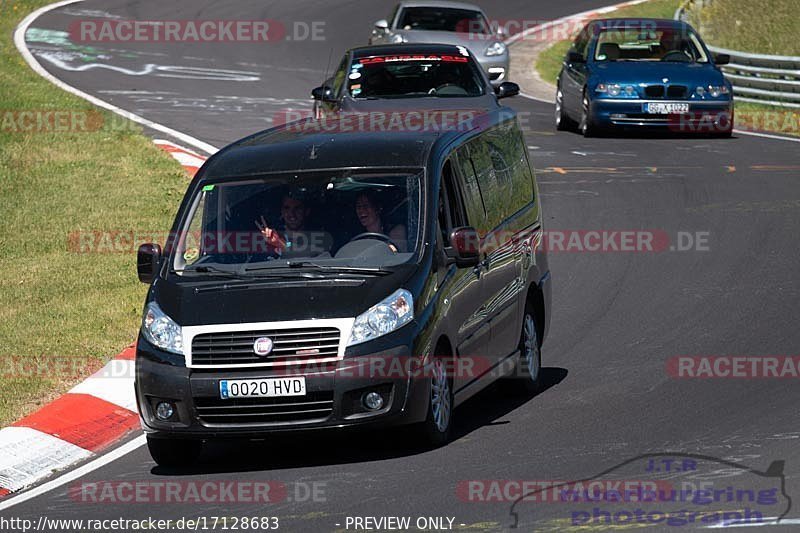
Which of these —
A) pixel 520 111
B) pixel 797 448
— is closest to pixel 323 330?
pixel 797 448

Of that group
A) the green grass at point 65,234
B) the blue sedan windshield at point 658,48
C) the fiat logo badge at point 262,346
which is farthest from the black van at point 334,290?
the blue sedan windshield at point 658,48

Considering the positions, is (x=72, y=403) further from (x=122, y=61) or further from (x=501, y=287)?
(x=122, y=61)

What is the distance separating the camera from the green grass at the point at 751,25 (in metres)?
35.8

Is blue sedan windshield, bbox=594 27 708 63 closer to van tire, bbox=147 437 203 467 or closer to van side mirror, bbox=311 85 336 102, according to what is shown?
van side mirror, bbox=311 85 336 102

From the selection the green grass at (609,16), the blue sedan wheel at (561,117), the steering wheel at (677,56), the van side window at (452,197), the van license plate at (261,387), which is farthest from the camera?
the green grass at (609,16)

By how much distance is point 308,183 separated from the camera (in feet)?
33.5

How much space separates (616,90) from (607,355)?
11926 millimetres

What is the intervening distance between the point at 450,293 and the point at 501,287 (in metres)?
1.00

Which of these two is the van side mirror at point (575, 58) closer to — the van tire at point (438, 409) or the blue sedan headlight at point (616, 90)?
the blue sedan headlight at point (616, 90)

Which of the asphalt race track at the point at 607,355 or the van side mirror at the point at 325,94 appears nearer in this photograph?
the asphalt race track at the point at 607,355

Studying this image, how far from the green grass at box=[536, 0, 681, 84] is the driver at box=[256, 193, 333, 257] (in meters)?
23.1

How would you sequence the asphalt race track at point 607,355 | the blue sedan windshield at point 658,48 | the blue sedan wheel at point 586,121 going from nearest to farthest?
1. the asphalt race track at point 607,355
2. the blue sedan wheel at point 586,121
3. the blue sedan windshield at point 658,48

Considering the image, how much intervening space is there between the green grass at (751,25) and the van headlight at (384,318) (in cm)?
2669

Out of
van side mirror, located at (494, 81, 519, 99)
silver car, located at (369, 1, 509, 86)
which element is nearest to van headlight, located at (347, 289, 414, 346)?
van side mirror, located at (494, 81, 519, 99)
